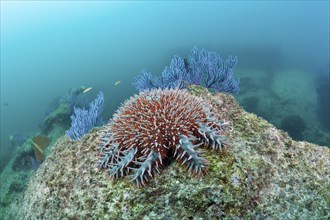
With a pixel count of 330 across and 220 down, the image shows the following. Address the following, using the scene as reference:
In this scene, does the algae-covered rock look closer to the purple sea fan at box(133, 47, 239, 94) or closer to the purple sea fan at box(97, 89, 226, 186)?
the purple sea fan at box(97, 89, 226, 186)

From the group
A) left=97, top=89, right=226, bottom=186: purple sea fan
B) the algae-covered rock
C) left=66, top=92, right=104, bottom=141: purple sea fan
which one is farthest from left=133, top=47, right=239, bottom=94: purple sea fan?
left=97, top=89, right=226, bottom=186: purple sea fan

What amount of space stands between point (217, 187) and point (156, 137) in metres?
0.76

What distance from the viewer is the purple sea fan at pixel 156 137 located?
8.79 ft

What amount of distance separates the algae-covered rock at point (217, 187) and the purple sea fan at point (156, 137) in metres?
0.14

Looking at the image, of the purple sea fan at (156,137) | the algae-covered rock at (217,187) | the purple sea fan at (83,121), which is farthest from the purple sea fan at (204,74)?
the purple sea fan at (156,137)

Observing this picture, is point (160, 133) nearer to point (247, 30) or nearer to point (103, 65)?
point (103, 65)

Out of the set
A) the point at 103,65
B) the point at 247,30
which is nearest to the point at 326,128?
the point at 103,65

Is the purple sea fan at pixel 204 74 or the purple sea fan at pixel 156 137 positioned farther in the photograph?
the purple sea fan at pixel 204 74

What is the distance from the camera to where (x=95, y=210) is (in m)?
2.79

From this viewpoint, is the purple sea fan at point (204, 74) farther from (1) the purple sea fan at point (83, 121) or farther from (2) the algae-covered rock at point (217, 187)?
(2) the algae-covered rock at point (217, 187)

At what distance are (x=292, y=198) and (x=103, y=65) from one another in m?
51.5

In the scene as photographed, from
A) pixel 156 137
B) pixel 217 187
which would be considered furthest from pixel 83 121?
pixel 217 187

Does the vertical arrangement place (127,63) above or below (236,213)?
below

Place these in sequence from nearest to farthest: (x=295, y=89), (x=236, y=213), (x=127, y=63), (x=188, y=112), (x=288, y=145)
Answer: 1. (x=236, y=213)
2. (x=188, y=112)
3. (x=288, y=145)
4. (x=295, y=89)
5. (x=127, y=63)
